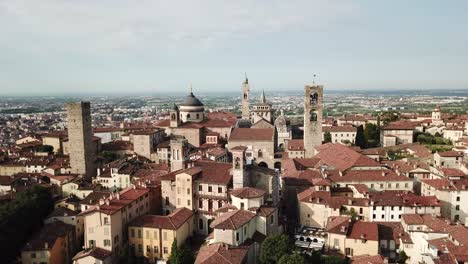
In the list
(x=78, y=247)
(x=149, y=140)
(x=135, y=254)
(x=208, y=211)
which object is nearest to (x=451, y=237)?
(x=208, y=211)

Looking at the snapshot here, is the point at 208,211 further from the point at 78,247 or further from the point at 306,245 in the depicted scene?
the point at 78,247

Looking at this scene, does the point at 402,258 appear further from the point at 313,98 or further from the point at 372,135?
the point at 372,135

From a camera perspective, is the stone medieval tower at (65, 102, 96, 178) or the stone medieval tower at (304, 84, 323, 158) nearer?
the stone medieval tower at (65, 102, 96, 178)

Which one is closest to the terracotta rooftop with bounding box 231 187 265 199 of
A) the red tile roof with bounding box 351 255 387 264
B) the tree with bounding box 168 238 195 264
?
the tree with bounding box 168 238 195 264

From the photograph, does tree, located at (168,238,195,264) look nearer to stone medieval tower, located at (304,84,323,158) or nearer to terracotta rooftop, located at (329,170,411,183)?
terracotta rooftop, located at (329,170,411,183)

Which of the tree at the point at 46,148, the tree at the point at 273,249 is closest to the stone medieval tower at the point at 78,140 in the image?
the tree at the point at 46,148

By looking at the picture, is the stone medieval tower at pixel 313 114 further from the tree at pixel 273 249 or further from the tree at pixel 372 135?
the tree at pixel 273 249
